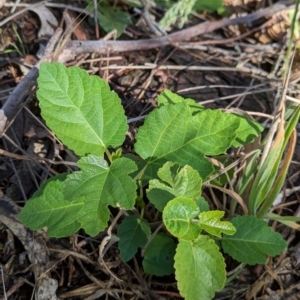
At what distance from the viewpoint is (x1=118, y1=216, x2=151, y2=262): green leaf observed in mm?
1478

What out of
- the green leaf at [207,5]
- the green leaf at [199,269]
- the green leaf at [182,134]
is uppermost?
the green leaf at [207,5]

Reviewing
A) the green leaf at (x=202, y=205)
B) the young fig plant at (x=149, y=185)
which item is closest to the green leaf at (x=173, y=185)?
the young fig plant at (x=149, y=185)

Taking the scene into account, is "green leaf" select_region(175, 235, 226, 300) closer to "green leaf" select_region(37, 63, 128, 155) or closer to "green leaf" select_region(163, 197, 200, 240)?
"green leaf" select_region(163, 197, 200, 240)

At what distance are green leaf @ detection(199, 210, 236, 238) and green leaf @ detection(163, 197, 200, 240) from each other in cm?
2

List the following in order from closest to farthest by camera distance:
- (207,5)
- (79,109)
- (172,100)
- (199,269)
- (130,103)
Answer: (199,269) < (79,109) < (172,100) < (130,103) < (207,5)

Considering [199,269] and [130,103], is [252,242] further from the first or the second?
[130,103]

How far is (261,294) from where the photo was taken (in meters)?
1.65

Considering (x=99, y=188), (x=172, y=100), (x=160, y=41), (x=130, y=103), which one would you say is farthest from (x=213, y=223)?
(x=160, y=41)

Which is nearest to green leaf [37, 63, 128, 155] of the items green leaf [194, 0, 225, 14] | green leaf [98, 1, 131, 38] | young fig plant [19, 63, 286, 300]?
young fig plant [19, 63, 286, 300]

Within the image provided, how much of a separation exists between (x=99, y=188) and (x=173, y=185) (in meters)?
0.23

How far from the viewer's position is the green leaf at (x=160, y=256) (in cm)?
153

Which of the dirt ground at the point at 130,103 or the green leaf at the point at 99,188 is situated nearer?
the green leaf at the point at 99,188

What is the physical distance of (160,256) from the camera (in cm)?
155

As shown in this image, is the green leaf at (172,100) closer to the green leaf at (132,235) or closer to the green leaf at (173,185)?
the green leaf at (173,185)
